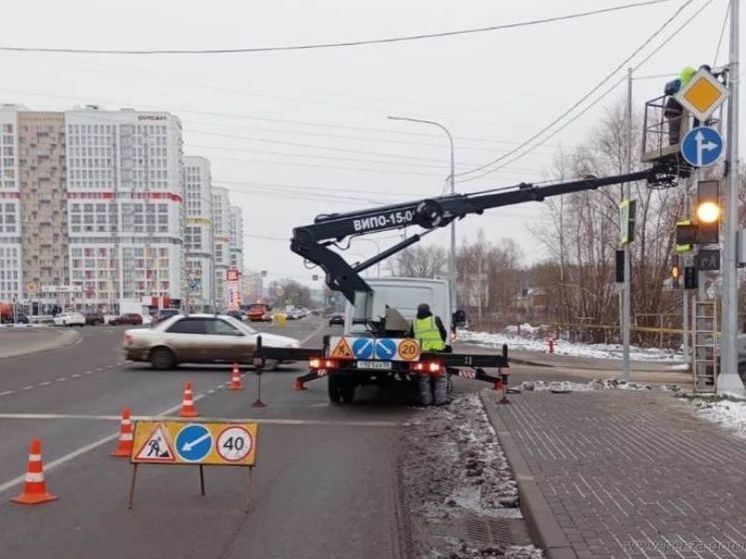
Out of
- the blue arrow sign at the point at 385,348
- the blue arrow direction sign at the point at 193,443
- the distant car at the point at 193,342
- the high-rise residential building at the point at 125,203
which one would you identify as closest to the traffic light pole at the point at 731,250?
the blue arrow sign at the point at 385,348

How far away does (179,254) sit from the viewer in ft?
408

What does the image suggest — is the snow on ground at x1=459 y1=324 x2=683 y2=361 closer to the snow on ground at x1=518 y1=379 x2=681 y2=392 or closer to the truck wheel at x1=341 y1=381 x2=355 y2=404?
the snow on ground at x1=518 y1=379 x2=681 y2=392

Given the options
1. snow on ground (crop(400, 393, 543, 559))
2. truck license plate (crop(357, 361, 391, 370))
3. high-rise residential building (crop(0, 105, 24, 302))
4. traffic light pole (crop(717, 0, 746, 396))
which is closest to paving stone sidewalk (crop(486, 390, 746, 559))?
snow on ground (crop(400, 393, 543, 559))

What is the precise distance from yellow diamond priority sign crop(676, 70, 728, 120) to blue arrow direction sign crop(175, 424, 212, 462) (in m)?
10.0

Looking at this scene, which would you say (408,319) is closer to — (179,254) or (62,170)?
(179,254)

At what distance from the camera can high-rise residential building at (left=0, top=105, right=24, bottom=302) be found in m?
125

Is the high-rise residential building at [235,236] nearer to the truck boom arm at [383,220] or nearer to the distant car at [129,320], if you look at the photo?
the distant car at [129,320]

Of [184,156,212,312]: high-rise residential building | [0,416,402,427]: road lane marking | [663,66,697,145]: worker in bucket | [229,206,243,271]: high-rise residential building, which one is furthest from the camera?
[229,206,243,271]: high-rise residential building

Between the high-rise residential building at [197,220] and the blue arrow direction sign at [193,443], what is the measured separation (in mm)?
118205

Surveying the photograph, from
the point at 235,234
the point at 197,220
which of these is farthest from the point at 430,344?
the point at 235,234

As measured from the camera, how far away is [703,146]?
12602 mm

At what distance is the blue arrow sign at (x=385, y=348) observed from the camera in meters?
12.7

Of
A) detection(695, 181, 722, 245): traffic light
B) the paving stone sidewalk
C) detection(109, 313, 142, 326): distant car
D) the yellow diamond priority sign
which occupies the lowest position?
detection(109, 313, 142, 326): distant car

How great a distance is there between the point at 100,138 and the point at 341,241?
120 metres
